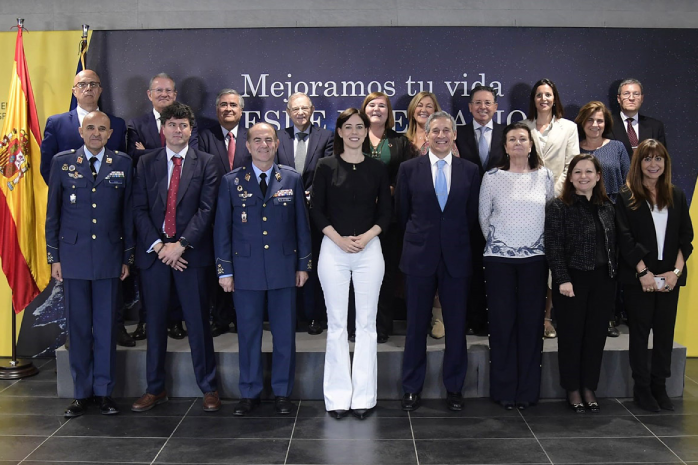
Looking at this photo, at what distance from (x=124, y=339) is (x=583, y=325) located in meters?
3.01

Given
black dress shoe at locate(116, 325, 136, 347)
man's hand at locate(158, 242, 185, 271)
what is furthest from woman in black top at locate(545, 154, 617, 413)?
black dress shoe at locate(116, 325, 136, 347)

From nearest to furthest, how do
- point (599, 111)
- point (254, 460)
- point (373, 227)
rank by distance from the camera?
point (254, 460) < point (373, 227) < point (599, 111)

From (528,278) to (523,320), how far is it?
10.6 inches

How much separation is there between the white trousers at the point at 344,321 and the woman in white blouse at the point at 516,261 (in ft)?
2.36

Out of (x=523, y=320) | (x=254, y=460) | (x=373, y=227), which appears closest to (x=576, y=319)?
(x=523, y=320)

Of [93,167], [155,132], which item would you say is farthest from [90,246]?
[155,132]

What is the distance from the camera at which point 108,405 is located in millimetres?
4375

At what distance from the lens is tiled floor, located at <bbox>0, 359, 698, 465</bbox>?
12.2 ft

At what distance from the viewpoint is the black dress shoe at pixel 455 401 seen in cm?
439

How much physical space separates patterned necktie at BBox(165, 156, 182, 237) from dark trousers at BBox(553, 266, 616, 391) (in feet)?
7.70

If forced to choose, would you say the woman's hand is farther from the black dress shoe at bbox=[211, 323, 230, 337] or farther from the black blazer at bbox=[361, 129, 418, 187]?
the black dress shoe at bbox=[211, 323, 230, 337]

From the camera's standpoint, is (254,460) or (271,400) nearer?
(254,460)

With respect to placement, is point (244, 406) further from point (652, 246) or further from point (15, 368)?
point (652, 246)

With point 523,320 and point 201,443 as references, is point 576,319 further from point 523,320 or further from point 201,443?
point 201,443
